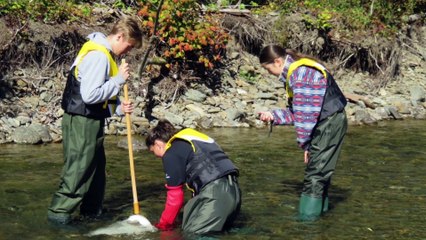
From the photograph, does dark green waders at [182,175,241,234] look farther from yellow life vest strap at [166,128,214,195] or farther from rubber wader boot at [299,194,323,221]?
rubber wader boot at [299,194,323,221]

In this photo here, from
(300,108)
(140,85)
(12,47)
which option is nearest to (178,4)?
(140,85)

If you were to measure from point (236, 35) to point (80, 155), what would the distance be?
11457 mm

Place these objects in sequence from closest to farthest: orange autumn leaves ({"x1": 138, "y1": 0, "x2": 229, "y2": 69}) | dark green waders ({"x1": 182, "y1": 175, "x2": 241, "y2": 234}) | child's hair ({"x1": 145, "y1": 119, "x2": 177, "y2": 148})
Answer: dark green waders ({"x1": 182, "y1": 175, "x2": 241, "y2": 234}) < child's hair ({"x1": 145, "y1": 119, "x2": 177, "y2": 148}) < orange autumn leaves ({"x1": 138, "y1": 0, "x2": 229, "y2": 69})

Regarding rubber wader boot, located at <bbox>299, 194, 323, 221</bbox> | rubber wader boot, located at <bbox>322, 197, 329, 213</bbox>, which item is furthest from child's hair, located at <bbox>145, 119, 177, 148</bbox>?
rubber wader boot, located at <bbox>322, 197, 329, 213</bbox>

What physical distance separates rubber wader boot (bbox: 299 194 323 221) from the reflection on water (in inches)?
4.4

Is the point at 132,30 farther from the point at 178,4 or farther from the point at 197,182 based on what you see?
the point at 178,4

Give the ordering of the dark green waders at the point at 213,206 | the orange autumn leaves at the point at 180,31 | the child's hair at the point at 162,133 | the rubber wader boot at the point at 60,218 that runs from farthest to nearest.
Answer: the orange autumn leaves at the point at 180,31
the rubber wader boot at the point at 60,218
the child's hair at the point at 162,133
the dark green waders at the point at 213,206

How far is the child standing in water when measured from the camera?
747 cm

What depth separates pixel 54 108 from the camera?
14047 millimetres

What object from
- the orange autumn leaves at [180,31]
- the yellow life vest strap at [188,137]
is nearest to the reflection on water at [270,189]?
the yellow life vest strap at [188,137]

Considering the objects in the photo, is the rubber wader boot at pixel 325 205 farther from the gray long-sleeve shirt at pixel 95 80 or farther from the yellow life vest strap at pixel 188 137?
the gray long-sleeve shirt at pixel 95 80

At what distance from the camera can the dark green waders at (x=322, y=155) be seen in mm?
7562

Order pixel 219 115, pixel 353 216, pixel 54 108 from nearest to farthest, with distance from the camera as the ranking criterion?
pixel 353 216, pixel 54 108, pixel 219 115

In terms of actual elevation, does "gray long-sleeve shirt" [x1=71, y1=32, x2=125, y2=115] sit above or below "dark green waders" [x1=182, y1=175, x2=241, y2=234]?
above
